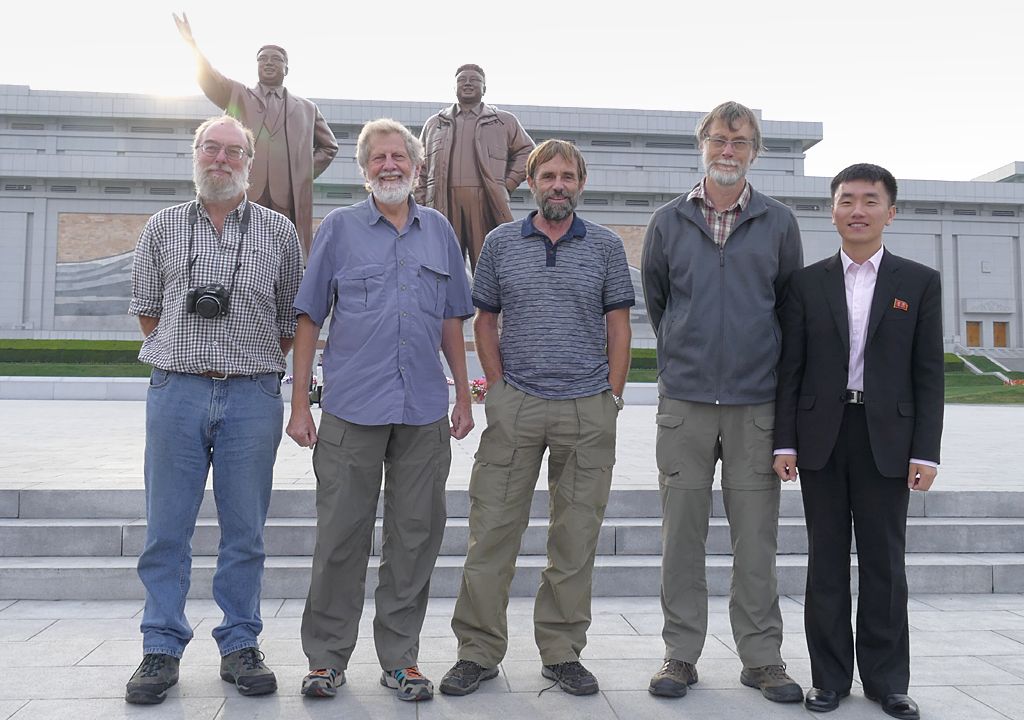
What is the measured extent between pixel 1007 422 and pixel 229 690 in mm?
14562

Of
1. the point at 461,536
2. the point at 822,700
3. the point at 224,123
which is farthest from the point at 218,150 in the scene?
the point at 822,700

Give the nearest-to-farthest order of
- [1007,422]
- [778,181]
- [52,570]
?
[52,570] < [1007,422] < [778,181]

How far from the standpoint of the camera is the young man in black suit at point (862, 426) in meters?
3.14

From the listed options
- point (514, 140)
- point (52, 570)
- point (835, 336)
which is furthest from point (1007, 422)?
point (52, 570)

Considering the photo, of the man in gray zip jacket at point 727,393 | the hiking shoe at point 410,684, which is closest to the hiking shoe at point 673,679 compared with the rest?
the man in gray zip jacket at point 727,393

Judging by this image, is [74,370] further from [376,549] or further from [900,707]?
[900,707]

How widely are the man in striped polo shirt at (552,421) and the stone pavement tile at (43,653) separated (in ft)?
5.68

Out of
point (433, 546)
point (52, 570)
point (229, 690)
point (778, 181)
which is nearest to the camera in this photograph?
point (229, 690)

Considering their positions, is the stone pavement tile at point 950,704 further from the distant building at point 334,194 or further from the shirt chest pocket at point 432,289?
the distant building at point 334,194

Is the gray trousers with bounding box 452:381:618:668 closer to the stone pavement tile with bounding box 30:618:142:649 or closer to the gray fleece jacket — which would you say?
the gray fleece jacket

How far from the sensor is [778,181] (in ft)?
125

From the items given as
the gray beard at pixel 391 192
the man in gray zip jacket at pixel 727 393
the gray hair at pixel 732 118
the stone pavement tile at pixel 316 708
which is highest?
the gray hair at pixel 732 118

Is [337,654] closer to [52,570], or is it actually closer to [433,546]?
[433,546]

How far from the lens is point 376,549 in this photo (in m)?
4.85
